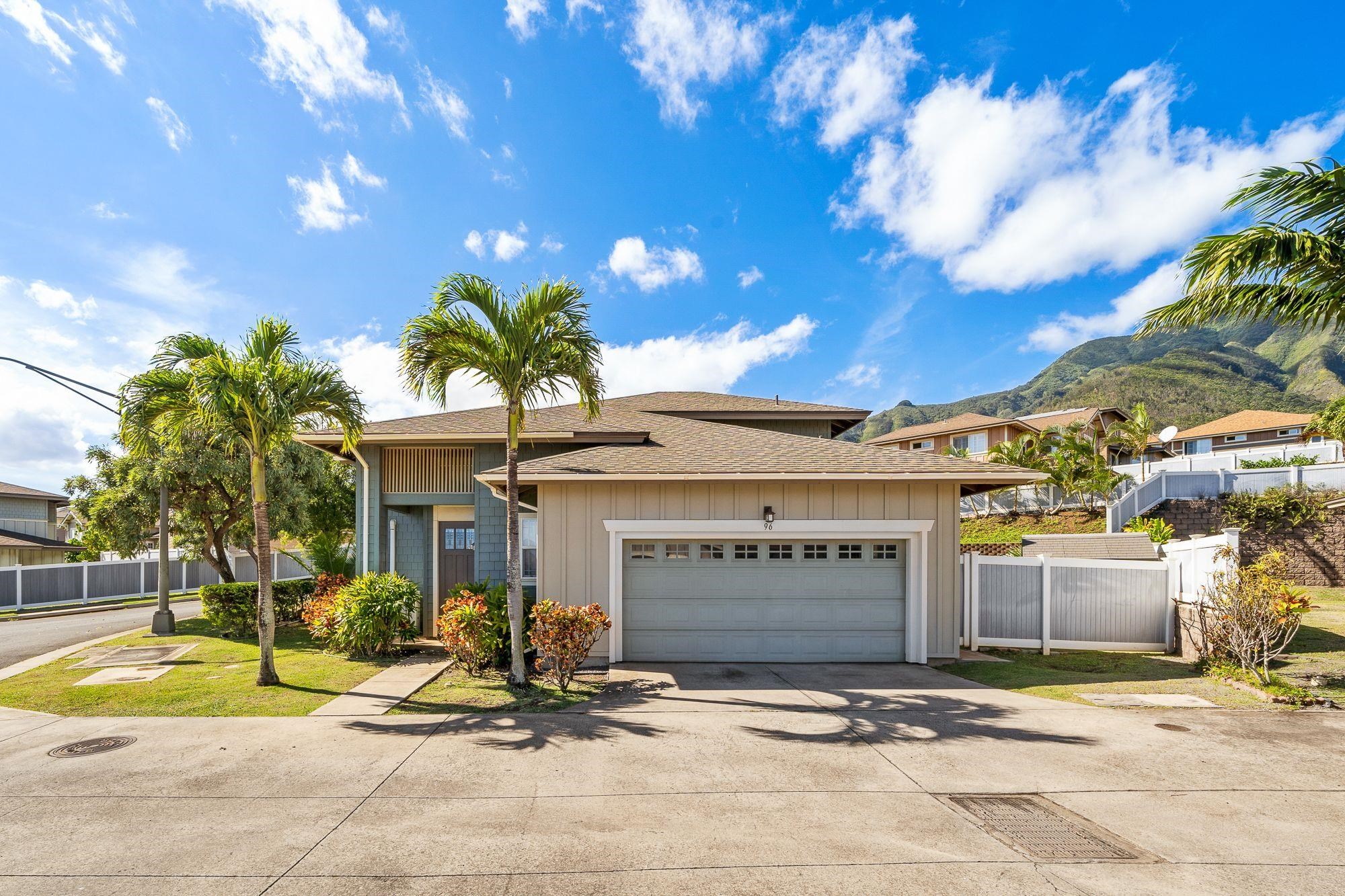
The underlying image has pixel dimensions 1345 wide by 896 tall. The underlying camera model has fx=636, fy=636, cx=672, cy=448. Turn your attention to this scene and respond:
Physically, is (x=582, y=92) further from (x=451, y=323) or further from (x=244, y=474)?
(x=244, y=474)

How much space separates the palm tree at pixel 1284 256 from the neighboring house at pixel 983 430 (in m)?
25.4

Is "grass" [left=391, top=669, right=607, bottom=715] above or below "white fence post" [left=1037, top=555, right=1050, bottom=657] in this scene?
below

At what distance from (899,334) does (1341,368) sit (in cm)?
9641

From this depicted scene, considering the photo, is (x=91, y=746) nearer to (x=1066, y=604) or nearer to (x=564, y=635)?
(x=564, y=635)

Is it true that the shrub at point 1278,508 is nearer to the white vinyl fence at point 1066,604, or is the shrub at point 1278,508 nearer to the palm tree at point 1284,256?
the white vinyl fence at point 1066,604

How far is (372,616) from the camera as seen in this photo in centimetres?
1096

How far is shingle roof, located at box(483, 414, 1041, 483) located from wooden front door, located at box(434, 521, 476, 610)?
133 inches

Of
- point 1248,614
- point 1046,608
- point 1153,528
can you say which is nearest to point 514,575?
point 1046,608

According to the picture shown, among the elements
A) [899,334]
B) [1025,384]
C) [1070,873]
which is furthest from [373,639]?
[1025,384]

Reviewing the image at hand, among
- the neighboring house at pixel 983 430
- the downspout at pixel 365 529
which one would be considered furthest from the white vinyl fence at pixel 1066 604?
the neighboring house at pixel 983 430

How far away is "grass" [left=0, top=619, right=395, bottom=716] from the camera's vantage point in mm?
8031

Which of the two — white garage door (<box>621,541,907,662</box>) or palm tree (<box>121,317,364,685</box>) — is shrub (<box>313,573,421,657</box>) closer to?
palm tree (<box>121,317,364,685</box>)

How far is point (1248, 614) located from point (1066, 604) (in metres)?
2.80

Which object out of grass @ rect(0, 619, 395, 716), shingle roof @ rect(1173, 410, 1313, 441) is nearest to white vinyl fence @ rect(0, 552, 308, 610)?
grass @ rect(0, 619, 395, 716)
